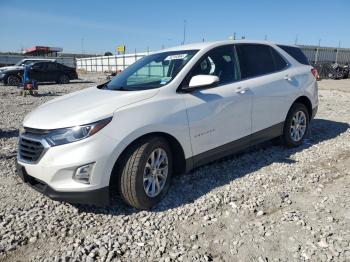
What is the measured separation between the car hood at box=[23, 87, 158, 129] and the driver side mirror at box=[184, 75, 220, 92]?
1.44 feet

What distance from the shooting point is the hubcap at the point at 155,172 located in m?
3.67

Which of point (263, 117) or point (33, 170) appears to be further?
point (263, 117)

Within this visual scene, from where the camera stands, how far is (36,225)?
3449mm

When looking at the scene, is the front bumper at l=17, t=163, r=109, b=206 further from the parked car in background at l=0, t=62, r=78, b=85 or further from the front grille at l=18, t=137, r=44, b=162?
the parked car in background at l=0, t=62, r=78, b=85

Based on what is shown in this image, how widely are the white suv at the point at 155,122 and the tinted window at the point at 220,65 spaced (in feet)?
0.04

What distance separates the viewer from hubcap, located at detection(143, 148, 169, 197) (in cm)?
367

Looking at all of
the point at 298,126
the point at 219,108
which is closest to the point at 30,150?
the point at 219,108

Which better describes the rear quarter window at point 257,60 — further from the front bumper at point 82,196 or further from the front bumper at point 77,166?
the front bumper at point 82,196

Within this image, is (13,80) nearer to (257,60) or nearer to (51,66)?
(51,66)

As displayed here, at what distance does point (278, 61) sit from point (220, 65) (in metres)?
1.46

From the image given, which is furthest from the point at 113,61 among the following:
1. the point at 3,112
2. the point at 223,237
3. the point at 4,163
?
the point at 223,237

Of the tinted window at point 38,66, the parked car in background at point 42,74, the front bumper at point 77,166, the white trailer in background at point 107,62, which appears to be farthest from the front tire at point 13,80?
the front bumper at point 77,166

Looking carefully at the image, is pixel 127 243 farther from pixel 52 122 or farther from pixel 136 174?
pixel 52 122

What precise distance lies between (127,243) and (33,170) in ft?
3.91
